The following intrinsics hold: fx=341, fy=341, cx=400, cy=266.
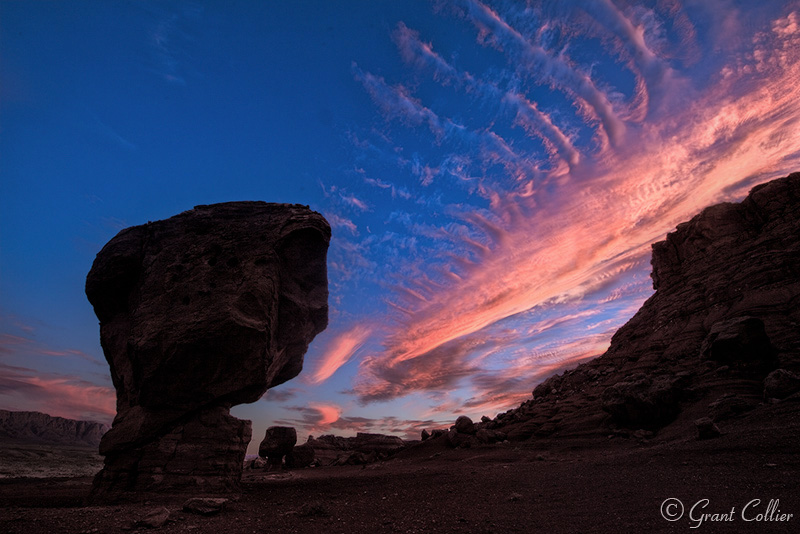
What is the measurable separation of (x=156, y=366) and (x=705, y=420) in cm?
2443

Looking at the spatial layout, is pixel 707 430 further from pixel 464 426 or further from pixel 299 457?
pixel 299 457

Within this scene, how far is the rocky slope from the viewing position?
60.2 feet

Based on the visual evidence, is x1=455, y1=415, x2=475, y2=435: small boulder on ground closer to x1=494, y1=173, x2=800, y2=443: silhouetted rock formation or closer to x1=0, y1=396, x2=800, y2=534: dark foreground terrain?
x1=494, y1=173, x2=800, y2=443: silhouetted rock formation

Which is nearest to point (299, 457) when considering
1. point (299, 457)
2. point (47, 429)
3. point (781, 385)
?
point (299, 457)

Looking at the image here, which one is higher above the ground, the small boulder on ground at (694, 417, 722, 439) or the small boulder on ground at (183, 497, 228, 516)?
the small boulder on ground at (694, 417, 722, 439)

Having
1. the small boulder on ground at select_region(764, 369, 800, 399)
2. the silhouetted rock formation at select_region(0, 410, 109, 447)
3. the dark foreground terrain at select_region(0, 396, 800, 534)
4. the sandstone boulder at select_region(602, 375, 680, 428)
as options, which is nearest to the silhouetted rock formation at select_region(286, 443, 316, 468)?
the dark foreground terrain at select_region(0, 396, 800, 534)

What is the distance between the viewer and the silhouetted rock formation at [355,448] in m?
34.3

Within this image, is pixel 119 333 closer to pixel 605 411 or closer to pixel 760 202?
pixel 605 411

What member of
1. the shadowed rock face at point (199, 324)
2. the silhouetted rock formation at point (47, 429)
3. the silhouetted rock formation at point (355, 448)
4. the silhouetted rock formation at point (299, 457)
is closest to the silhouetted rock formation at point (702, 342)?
the silhouetted rock formation at point (355, 448)

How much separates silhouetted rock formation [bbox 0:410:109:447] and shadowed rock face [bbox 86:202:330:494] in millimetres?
184571

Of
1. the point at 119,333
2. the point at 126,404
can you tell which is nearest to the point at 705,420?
the point at 126,404

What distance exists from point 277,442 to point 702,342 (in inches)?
1485

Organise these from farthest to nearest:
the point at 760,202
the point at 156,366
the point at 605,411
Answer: the point at 760,202 → the point at 605,411 → the point at 156,366

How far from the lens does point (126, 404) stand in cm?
1725
